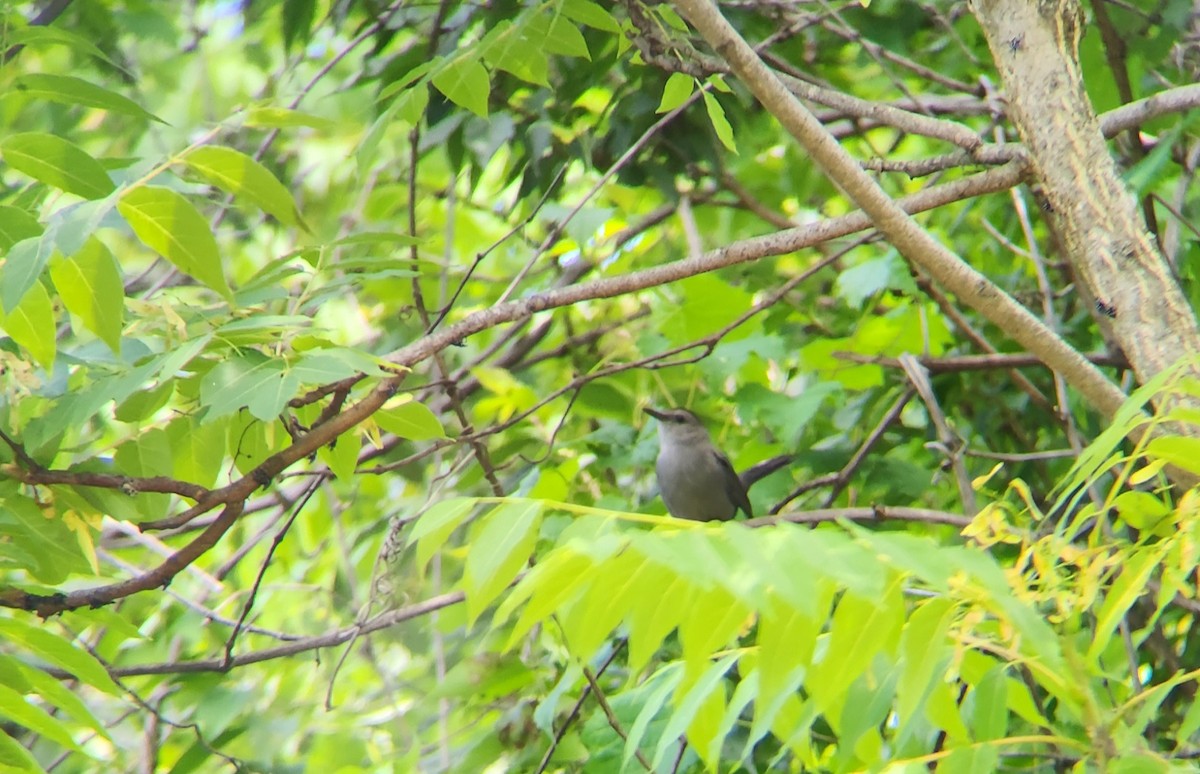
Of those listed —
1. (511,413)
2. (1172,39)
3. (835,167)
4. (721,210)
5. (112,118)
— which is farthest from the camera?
(112,118)

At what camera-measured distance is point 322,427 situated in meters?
2.63

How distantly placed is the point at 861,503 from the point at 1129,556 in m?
2.57

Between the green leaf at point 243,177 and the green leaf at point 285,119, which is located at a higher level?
the green leaf at point 285,119

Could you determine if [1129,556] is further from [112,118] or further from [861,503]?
[112,118]

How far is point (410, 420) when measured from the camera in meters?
2.78

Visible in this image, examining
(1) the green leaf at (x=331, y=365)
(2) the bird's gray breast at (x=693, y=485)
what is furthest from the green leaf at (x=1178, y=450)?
(2) the bird's gray breast at (x=693, y=485)

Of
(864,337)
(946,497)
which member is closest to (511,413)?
(864,337)

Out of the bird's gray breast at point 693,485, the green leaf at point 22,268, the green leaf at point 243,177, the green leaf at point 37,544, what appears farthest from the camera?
the bird's gray breast at point 693,485

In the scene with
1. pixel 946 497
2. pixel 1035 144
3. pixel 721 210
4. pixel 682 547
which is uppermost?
pixel 1035 144

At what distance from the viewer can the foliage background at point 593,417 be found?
1.79 m

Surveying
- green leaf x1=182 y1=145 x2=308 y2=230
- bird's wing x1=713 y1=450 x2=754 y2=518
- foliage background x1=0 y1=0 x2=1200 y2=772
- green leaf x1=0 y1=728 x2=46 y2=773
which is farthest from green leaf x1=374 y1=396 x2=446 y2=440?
bird's wing x1=713 y1=450 x2=754 y2=518

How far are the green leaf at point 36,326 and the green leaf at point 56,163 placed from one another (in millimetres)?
226

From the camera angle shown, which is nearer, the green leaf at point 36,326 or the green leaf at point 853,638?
the green leaf at point 853,638

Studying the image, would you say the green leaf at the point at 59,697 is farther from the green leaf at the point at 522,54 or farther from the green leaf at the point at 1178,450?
the green leaf at the point at 1178,450
